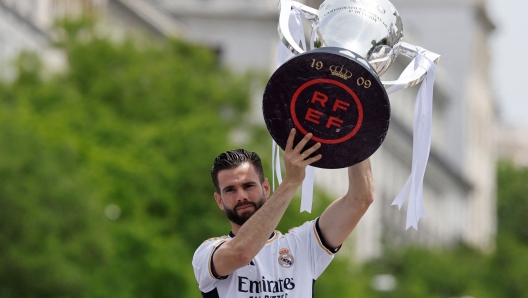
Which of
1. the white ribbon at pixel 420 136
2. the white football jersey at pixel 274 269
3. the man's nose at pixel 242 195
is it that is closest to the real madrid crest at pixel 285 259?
the white football jersey at pixel 274 269

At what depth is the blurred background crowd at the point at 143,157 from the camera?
116ft

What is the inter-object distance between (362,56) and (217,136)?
3686 centimetres

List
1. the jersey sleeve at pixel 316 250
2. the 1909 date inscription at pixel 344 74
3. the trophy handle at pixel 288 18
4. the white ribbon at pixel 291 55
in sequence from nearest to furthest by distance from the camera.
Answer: the 1909 date inscription at pixel 344 74 → the trophy handle at pixel 288 18 → the jersey sleeve at pixel 316 250 → the white ribbon at pixel 291 55

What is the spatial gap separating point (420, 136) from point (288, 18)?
3.49 ft

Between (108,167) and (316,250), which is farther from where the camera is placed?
(108,167)

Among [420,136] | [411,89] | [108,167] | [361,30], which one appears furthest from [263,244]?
[411,89]

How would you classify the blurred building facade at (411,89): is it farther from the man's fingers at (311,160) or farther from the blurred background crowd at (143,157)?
the man's fingers at (311,160)

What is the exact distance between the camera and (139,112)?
50.6m

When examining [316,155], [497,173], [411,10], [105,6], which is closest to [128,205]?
[316,155]

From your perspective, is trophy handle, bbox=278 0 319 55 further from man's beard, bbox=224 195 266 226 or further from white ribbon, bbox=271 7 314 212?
man's beard, bbox=224 195 266 226

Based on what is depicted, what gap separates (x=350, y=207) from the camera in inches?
355

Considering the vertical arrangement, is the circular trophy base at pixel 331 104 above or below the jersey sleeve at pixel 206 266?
above

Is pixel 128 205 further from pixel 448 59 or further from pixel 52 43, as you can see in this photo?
pixel 448 59

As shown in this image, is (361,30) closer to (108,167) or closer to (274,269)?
(274,269)
